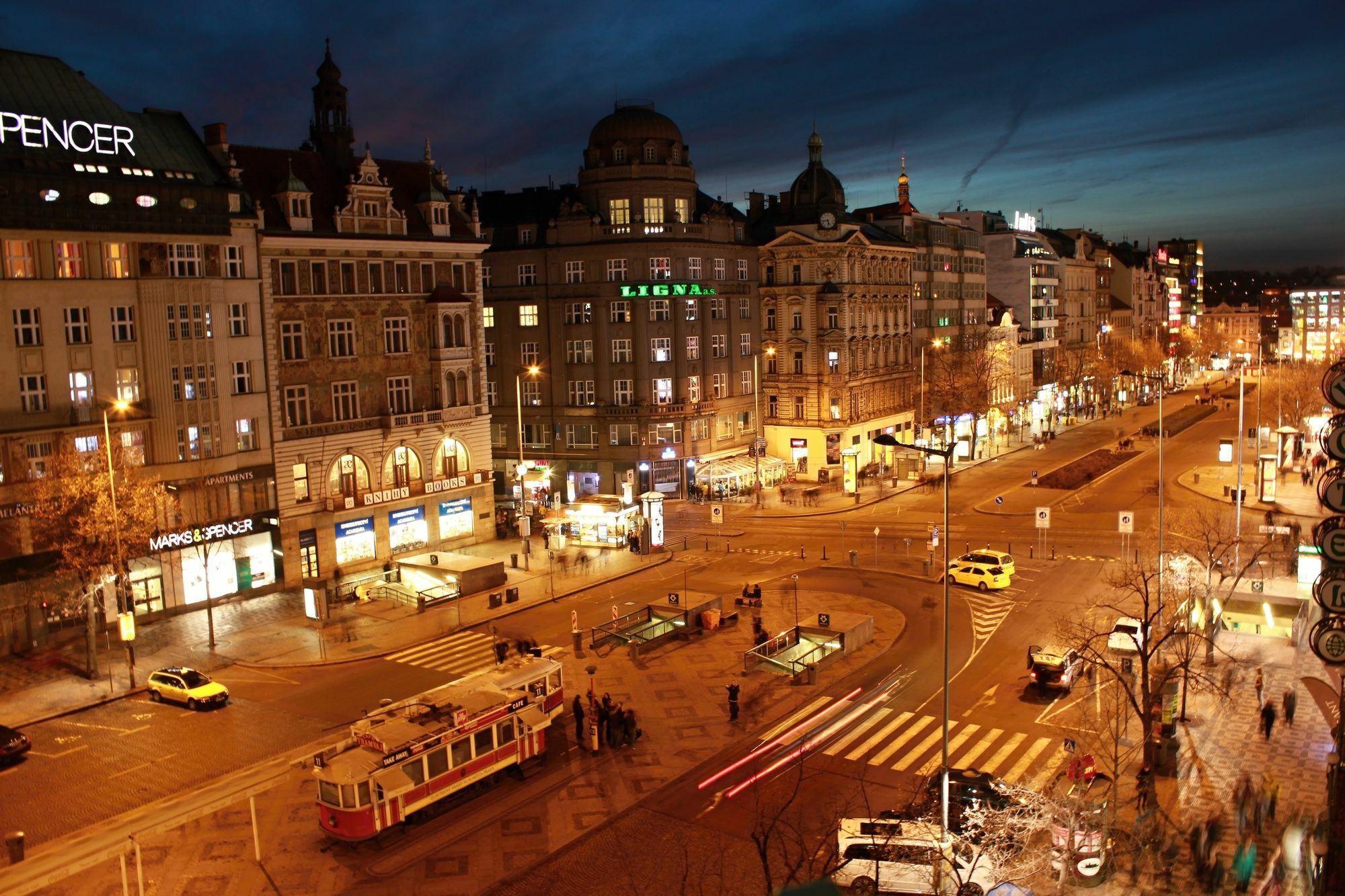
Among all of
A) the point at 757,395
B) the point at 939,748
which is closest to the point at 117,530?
the point at 939,748

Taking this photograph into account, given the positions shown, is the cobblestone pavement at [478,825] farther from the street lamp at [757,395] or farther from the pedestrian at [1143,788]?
the street lamp at [757,395]

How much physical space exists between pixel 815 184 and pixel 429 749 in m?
72.1

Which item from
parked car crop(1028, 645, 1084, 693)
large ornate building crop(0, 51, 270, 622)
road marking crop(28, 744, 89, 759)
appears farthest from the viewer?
large ornate building crop(0, 51, 270, 622)

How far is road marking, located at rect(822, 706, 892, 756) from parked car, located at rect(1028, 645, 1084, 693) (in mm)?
5711

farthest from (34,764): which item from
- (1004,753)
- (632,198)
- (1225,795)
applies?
(632,198)

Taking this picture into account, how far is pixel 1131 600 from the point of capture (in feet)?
151

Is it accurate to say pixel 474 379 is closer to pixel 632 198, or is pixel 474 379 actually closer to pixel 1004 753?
pixel 632 198

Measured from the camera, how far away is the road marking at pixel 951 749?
30547mm

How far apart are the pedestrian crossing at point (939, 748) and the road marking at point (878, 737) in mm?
21

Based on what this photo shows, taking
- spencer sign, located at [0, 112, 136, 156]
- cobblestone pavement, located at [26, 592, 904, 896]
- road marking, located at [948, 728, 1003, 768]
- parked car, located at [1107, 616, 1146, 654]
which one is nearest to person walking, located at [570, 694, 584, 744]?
cobblestone pavement, located at [26, 592, 904, 896]

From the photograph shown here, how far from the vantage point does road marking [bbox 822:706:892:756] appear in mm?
32438

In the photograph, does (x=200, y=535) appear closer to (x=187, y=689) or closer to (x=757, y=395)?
(x=187, y=689)

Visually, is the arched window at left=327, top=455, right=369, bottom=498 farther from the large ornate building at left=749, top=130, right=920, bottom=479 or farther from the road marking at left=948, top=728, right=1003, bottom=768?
the large ornate building at left=749, top=130, right=920, bottom=479

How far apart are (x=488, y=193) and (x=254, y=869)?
6837 cm
